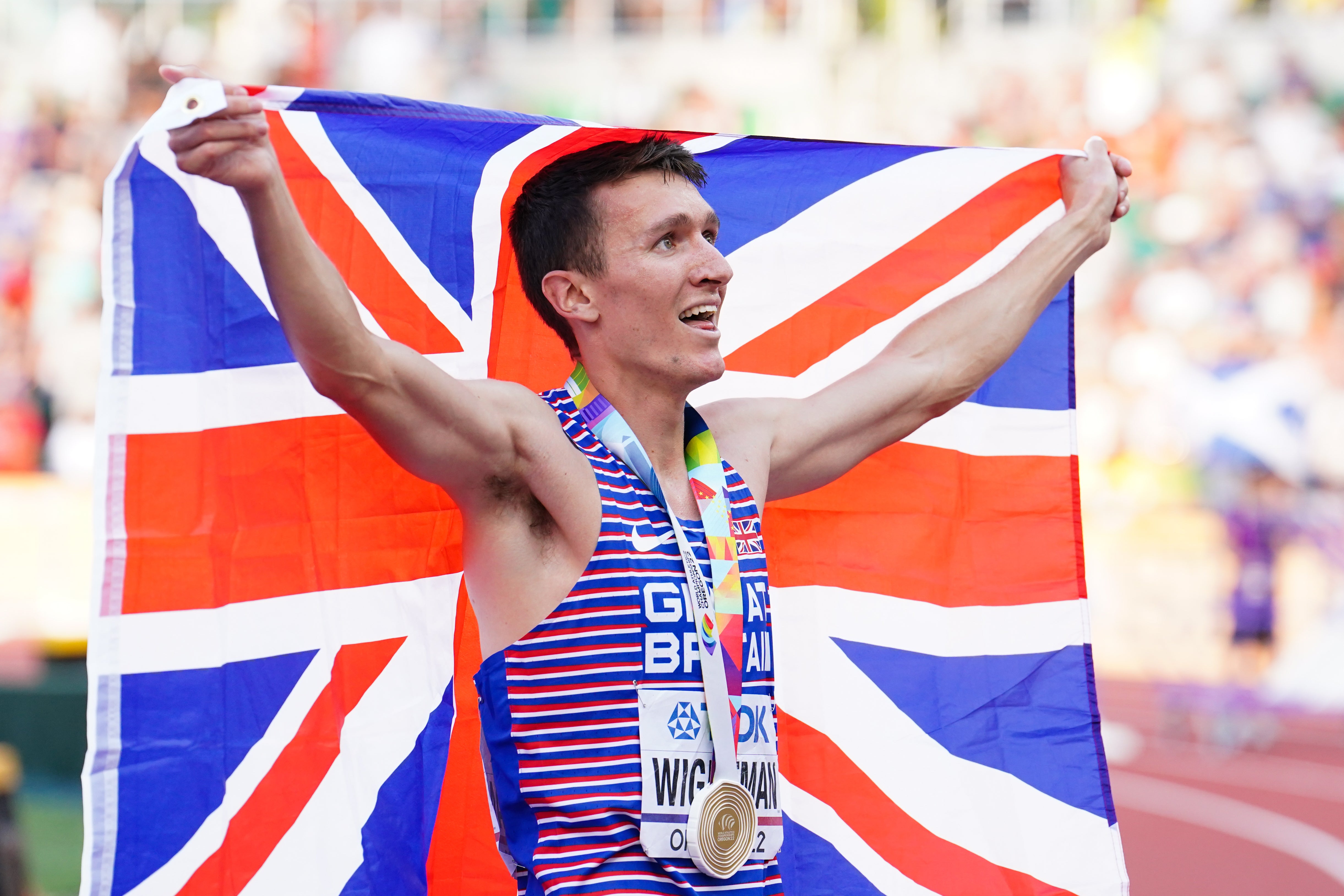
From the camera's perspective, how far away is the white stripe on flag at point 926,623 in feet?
11.1

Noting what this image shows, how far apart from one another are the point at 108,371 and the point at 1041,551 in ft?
6.59

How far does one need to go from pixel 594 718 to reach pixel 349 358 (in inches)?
26.8

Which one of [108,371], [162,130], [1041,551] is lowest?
[1041,551]

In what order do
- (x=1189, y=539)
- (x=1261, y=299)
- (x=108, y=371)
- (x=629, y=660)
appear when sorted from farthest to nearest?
(x=1261, y=299) < (x=1189, y=539) < (x=108, y=371) < (x=629, y=660)

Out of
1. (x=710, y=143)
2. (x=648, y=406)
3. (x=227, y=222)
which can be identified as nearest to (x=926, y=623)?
(x=648, y=406)

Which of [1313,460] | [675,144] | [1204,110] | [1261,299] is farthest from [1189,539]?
[675,144]

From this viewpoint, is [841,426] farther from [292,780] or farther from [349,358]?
[292,780]

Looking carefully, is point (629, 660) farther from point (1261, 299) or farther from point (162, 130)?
point (1261, 299)

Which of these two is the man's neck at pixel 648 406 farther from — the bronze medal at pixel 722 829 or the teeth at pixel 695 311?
the bronze medal at pixel 722 829

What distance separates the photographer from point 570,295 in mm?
2758

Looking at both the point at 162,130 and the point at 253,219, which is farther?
the point at 162,130

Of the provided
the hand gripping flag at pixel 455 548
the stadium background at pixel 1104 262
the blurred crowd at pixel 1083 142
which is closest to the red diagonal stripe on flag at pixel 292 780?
the hand gripping flag at pixel 455 548

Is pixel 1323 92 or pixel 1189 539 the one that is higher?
pixel 1323 92

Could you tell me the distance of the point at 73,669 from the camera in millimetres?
7992
